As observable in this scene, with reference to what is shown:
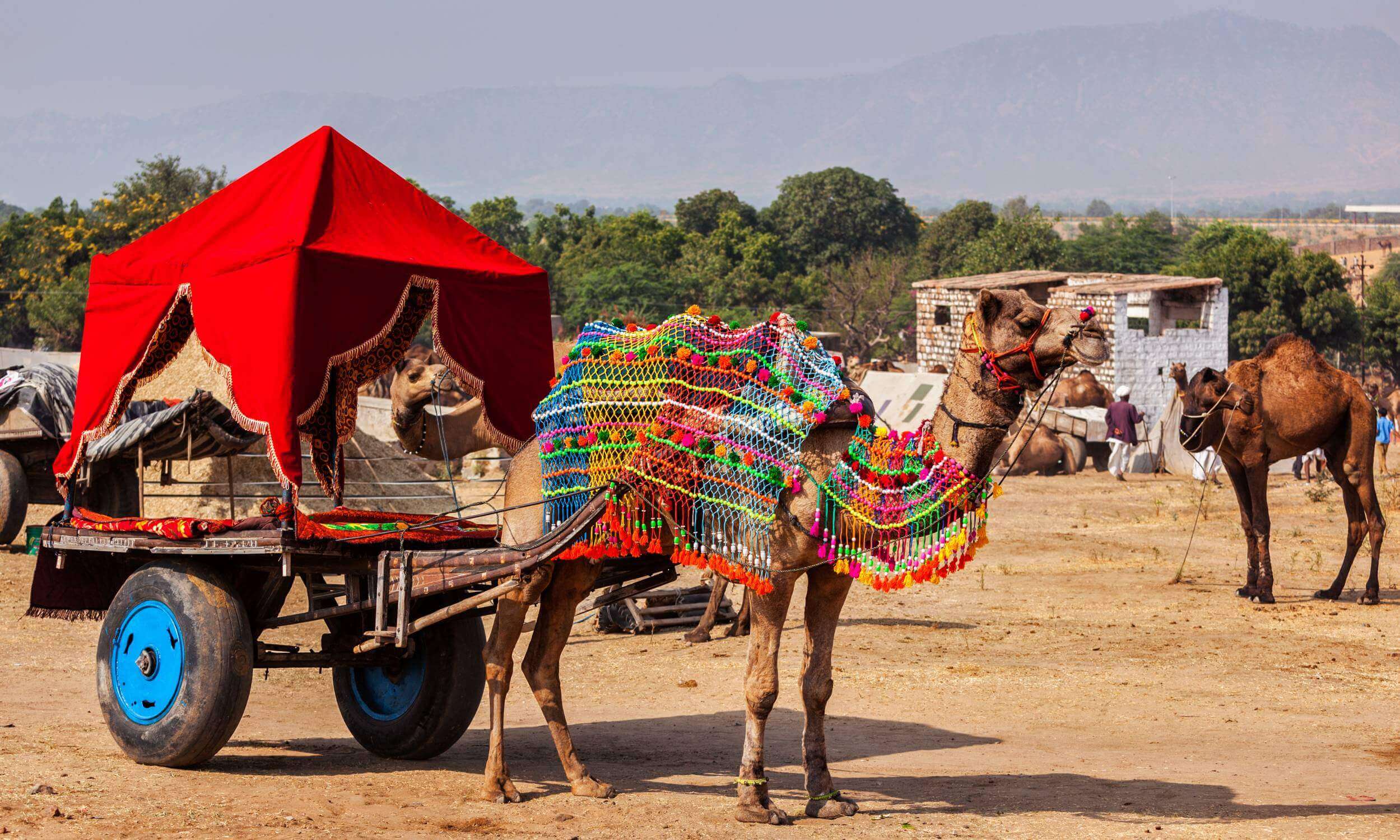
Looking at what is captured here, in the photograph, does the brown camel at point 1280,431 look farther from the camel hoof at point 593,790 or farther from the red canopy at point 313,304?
the camel hoof at point 593,790

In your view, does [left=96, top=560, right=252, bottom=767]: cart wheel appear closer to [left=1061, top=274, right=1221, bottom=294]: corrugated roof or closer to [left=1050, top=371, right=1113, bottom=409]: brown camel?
[left=1050, top=371, right=1113, bottom=409]: brown camel

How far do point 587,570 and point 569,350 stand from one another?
1.22m

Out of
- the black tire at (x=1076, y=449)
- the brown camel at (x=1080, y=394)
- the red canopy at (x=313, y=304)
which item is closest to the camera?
the red canopy at (x=313, y=304)

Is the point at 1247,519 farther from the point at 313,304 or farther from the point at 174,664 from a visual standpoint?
the point at 174,664

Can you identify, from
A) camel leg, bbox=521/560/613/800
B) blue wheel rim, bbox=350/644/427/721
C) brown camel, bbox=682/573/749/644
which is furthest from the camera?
brown camel, bbox=682/573/749/644

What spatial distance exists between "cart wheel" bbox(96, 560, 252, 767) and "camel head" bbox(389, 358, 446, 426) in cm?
219

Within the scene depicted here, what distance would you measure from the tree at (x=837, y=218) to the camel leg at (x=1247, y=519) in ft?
233

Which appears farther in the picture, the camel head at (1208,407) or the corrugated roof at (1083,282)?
the corrugated roof at (1083,282)

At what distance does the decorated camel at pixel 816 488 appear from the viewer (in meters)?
7.04

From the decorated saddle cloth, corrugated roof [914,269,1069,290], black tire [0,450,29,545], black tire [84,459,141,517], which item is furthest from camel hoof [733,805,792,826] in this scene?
corrugated roof [914,269,1069,290]

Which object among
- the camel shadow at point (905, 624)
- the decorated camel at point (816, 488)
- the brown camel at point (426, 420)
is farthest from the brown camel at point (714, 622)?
the decorated camel at point (816, 488)

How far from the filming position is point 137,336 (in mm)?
8023

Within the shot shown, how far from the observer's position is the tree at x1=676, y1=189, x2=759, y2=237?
87875mm

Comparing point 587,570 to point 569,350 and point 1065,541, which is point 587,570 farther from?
point 1065,541
